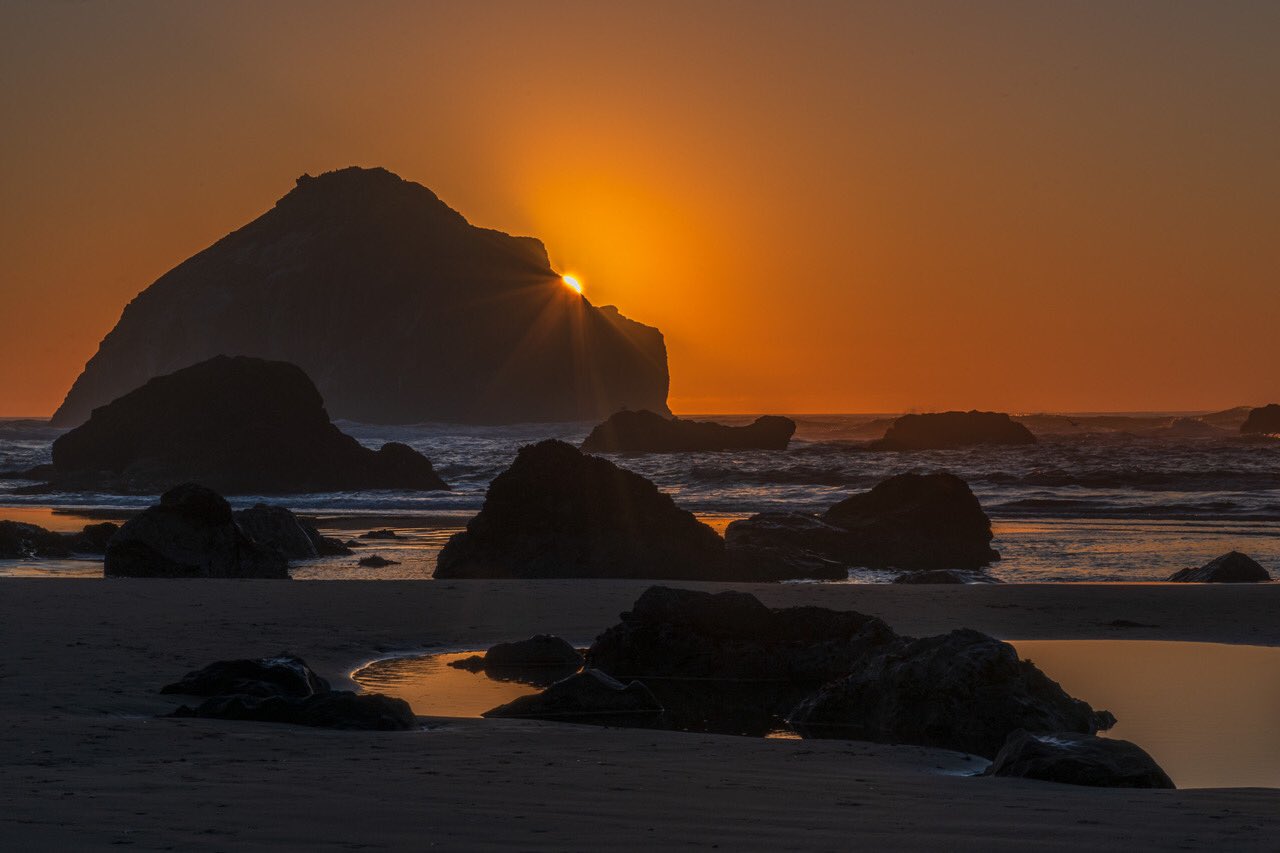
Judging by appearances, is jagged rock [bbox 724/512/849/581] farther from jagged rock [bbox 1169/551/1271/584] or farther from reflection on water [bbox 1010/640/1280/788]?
reflection on water [bbox 1010/640/1280/788]

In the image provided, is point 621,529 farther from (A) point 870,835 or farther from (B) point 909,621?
(A) point 870,835

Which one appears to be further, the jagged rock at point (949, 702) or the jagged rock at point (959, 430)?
the jagged rock at point (959, 430)

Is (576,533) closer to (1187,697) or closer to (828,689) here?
(828,689)

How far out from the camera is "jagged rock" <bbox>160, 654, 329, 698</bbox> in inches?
345

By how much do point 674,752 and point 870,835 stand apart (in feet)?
8.78

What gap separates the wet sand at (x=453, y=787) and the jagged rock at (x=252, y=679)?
0.33m

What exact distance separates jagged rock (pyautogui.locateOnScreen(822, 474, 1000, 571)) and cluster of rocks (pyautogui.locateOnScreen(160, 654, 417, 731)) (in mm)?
14587

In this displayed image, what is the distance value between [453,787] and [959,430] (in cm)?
7650

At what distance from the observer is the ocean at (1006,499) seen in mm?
22250

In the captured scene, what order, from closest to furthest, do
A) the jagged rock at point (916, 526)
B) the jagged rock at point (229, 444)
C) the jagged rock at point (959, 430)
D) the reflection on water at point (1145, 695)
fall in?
1. the reflection on water at point (1145, 695)
2. the jagged rock at point (916, 526)
3. the jagged rock at point (229, 444)
4. the jagged rock at point (959, 430)

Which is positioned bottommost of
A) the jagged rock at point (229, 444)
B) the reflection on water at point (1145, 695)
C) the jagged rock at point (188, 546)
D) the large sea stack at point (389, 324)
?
the reflection on water at point (1145, 695)

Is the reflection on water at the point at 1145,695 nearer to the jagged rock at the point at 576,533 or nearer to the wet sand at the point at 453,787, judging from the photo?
the wet sand at the point at 453,787

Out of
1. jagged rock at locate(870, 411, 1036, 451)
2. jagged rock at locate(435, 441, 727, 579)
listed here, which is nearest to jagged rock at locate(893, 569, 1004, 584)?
jagged rock at locate(435, 441, 727, 579)

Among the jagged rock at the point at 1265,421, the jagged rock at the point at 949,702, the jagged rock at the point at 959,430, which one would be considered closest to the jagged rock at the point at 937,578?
the jagged rock at the point at 949,702
